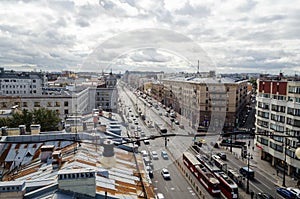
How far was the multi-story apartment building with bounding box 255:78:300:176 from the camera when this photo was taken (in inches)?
524

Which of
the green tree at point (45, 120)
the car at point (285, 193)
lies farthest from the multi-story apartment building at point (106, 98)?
the car at point (285, 193)

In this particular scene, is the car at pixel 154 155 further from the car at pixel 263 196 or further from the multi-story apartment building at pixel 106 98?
the multi-story apartment building at pixel 106 98

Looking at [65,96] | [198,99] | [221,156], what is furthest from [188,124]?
[65,96]

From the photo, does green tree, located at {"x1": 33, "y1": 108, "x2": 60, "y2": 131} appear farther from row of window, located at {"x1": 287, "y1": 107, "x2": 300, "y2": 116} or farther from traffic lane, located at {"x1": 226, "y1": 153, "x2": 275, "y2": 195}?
row of window, located at {"x1": 287, "y1": 107, "x2": 300, "y2": 116}

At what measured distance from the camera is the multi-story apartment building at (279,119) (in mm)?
13320

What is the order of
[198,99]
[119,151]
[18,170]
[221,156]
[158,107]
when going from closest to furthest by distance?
[18,170] < [119,151] < [221,156] < [198,99] < [158,107]

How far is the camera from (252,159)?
640 inches

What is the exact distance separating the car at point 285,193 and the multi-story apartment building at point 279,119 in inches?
92.7

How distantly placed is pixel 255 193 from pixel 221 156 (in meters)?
4.87

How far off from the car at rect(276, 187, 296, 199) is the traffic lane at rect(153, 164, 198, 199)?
379cm

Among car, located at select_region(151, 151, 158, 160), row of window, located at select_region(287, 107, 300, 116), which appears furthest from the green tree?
row of window, located at select_region(287, 107, 300, 116)

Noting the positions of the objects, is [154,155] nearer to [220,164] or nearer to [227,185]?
[220,164]

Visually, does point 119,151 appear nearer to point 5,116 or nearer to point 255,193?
point 255,193

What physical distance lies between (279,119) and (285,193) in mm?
4765
